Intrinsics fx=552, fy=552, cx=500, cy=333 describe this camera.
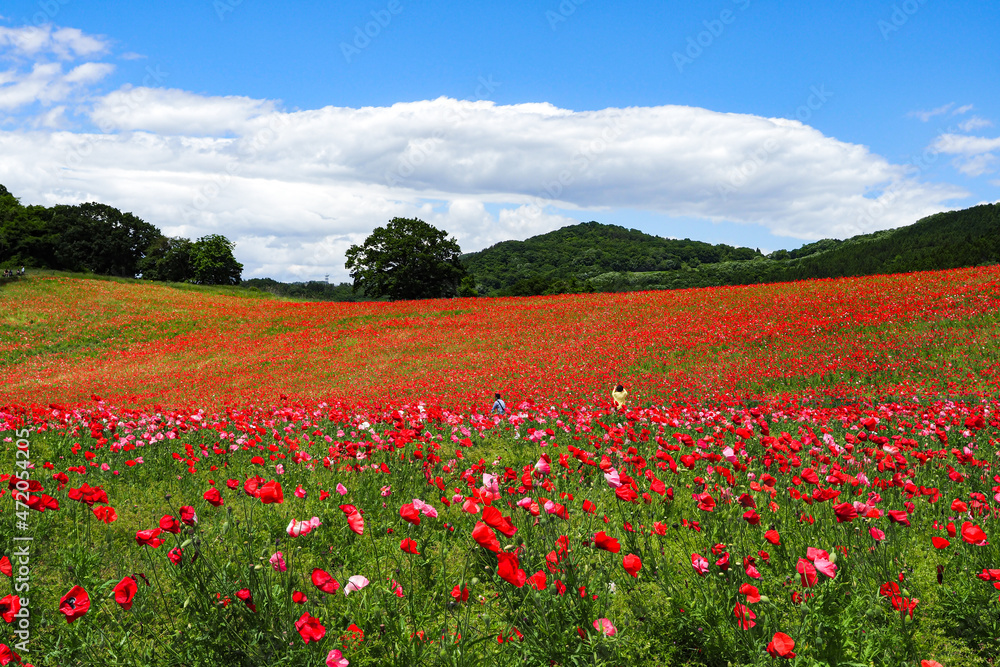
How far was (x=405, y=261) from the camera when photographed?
5756 cm

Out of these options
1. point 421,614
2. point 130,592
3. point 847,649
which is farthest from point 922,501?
point 130,592

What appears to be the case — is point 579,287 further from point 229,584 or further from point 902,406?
point 229,584

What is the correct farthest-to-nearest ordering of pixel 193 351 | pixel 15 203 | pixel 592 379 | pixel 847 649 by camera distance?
pixel 15 203, pixel 193 351, pixel 592 379, pixel 847 649

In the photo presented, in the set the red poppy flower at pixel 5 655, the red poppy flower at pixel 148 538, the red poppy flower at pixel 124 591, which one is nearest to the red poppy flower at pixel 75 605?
the red poppy flower at pixel 124 591

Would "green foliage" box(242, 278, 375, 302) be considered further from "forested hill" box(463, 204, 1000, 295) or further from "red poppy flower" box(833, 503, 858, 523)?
"red poppy flower" box(833, 503, 858, 523)

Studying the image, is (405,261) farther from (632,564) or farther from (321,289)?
(321,289)

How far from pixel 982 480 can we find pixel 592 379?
13.2m

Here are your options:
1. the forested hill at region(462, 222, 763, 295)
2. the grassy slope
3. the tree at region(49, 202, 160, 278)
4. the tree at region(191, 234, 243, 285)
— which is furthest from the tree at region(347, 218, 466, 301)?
the forested hill at region(462, 222, 763, 295)

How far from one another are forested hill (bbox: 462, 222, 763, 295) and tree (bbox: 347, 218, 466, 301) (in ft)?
206

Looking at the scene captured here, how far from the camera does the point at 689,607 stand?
3246 millimetres

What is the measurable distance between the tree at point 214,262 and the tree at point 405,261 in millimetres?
27123

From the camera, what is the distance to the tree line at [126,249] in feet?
237

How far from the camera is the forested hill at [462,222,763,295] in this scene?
135375 mm

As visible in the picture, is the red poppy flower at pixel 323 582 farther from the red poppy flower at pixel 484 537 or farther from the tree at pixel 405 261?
the tree at pixel 405 261
